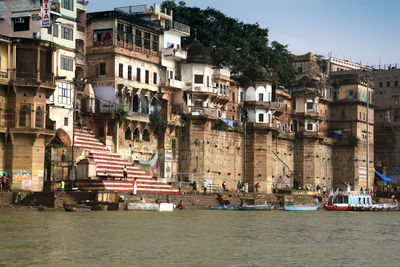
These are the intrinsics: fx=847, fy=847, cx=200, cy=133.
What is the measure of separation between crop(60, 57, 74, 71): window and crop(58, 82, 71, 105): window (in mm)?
1090

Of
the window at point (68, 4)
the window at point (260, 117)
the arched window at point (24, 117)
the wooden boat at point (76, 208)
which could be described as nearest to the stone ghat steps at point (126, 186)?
the wooden boat at point (76, 208)

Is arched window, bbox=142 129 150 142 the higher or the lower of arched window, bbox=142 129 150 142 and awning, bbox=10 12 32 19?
the lower

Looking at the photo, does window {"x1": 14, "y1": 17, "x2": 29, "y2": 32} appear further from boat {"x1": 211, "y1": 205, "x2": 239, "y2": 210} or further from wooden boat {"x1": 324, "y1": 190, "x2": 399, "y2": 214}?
wooden boat {"x1": 324, "y1": 190, "x2": 399, "y2": 214}

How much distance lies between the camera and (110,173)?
54.5 metres

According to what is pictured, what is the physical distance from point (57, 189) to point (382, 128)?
62.2m

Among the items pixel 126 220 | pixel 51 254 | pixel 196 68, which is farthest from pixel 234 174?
pixel 51 254

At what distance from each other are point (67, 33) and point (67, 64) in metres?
2.08

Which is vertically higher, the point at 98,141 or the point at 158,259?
the point at 98,141

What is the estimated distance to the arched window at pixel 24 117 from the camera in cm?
4991

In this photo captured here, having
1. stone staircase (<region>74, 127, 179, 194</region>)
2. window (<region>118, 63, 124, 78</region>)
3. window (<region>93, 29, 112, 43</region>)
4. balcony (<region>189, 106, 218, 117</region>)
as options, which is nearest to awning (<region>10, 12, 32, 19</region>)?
stone staircase (<region>74, 127, 179, 194</region>)

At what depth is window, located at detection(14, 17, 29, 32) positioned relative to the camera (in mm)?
51250

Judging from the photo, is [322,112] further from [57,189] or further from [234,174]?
[57,189]

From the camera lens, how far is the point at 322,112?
9150cm

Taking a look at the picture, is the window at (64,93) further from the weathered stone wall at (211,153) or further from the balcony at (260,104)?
the balcony at (260,104)
